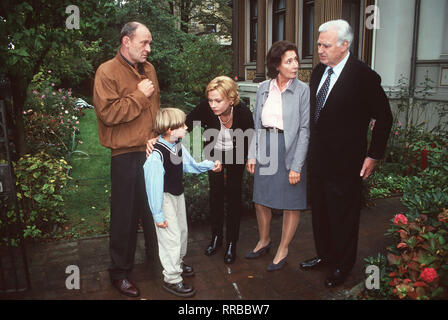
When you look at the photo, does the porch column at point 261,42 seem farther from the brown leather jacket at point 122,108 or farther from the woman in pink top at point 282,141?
the brown leather jacket at point 122,108

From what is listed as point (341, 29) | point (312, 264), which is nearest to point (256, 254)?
point (312, 264)

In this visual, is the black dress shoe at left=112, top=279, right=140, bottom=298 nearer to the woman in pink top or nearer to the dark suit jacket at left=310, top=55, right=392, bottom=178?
the woman in pink top

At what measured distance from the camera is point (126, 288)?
3.27 meters

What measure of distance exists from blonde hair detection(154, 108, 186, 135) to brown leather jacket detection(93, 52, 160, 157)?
0.16 meters

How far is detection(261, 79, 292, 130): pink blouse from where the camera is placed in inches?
138

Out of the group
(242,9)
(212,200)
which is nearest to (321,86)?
(212,200)

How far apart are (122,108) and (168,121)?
364 mm

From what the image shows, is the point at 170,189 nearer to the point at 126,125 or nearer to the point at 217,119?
the point at 126,125

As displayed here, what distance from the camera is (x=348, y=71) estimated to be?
317 centimetres
